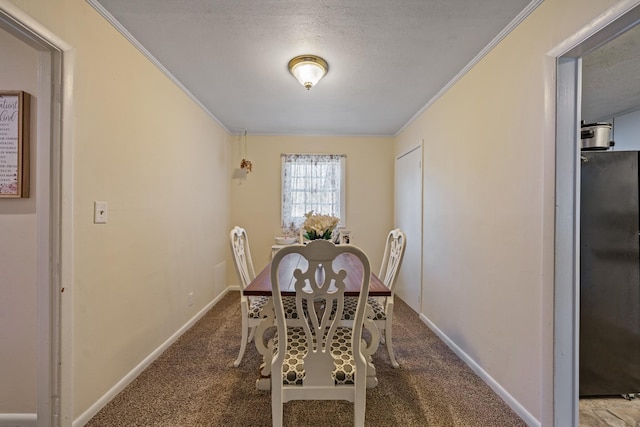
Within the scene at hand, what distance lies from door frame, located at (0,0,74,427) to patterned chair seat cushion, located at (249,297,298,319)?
1.00m

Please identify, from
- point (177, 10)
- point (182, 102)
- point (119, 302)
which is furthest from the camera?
point (182, 102)

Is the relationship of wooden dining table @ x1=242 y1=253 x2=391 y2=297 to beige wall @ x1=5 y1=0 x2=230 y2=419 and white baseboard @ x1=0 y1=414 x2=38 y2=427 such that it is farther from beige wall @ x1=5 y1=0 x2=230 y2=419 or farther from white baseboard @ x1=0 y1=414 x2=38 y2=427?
white baseboard @ x1=0 y1=414 x2=38 y2=427

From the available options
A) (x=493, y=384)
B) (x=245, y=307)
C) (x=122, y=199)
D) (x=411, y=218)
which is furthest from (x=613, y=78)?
(x=122, y=199)

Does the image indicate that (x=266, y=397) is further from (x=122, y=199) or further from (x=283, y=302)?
(x=122, y=199)

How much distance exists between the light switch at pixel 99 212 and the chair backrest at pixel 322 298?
113 cm

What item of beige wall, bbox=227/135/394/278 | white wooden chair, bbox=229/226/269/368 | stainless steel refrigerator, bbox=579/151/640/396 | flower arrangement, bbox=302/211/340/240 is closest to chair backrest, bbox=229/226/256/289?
white wooden chair, bbox=229/226/269/368

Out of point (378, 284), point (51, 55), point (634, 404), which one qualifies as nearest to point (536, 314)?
point (378, 284)

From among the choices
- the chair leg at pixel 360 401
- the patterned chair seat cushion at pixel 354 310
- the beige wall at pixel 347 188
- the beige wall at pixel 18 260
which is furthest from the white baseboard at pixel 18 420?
the beige wall at pixel 347 188

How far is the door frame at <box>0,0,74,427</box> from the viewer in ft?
4.27

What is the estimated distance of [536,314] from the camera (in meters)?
1.48

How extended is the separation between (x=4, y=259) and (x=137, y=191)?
0.72 m

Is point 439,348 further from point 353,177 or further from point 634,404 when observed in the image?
point 353,177

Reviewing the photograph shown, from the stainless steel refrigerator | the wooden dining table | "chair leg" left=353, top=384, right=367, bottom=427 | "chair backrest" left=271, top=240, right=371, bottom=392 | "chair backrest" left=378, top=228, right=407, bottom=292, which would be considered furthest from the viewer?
"chair backrest" left=378, top=228, right=407, bottom=292

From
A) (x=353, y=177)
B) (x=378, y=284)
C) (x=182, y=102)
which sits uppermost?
(x=182, y=102)
